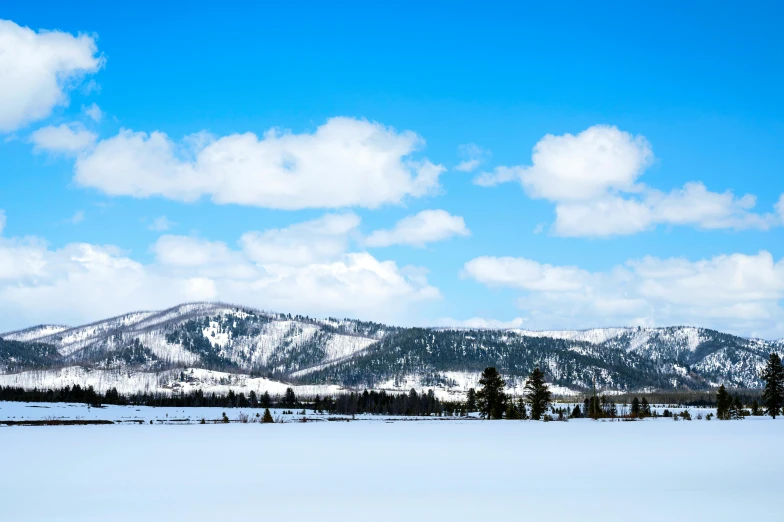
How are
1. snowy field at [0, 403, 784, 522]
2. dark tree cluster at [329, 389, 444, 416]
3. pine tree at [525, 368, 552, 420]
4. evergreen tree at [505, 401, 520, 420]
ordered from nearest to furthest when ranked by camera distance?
snowy field at [0, 403, 784, 522]
pine tree at [525, 368, 552, 420]
evergreen tree at [505, 401, 520, 420]
dark tree cluster at [329, 389, 444, 416]

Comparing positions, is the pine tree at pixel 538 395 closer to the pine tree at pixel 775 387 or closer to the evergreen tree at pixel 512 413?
the evergreen tree at pixel 512 413

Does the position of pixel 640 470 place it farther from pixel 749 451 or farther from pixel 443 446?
pixel 443 446

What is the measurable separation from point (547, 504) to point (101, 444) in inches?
1464

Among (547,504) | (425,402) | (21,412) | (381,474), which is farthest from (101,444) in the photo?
(425,402)

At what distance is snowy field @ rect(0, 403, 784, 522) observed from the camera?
74.1 ft

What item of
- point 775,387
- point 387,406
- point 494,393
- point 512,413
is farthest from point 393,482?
point 387,406

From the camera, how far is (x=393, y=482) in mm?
30188

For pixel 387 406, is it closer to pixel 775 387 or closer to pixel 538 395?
pixel 538 395

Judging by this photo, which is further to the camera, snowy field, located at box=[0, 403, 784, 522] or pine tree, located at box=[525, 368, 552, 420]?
pine tree, located at box=[525, 368, 552, 420]

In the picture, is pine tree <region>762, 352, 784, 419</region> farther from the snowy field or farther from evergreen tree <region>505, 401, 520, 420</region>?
the snowy field

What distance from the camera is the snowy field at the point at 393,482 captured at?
22578 mm

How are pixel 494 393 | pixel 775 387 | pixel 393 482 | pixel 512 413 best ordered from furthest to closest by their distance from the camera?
pixel 494 393
pixel 512 413
pixel 775 387
pixel 393 482

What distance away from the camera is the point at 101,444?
169ft

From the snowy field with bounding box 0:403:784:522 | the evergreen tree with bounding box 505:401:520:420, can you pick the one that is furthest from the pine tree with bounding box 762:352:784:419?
the snowy field with bounding box 0:403:784:522
